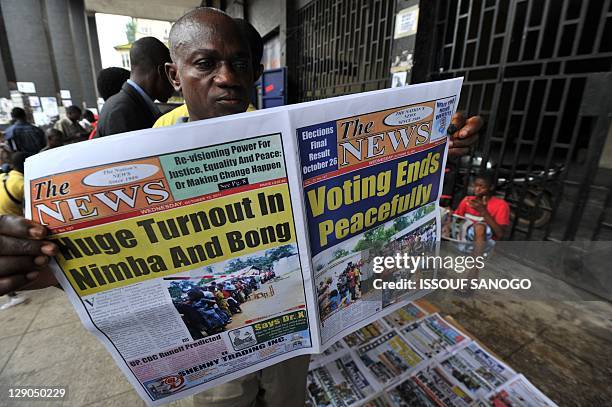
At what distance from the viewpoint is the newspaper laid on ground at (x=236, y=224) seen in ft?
1.66

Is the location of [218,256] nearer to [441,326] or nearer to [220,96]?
[220,96]

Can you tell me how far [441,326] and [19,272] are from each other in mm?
1793

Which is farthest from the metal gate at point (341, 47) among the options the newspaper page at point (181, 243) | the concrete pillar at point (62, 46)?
the concrete pillar at point (62, 46)

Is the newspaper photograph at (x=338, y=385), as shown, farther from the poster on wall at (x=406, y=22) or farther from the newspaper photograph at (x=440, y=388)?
the poster on wall at (x=406, y=22)

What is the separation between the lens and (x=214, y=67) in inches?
31.4

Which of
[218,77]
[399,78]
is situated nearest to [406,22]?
[399,78]

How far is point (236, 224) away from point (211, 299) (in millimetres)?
179

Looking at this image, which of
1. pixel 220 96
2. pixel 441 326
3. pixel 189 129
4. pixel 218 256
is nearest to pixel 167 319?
pixel 218 256

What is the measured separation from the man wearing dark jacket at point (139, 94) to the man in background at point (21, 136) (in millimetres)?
3947

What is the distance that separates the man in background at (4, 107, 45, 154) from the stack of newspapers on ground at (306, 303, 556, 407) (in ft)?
17.8

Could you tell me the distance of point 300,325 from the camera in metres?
0.72

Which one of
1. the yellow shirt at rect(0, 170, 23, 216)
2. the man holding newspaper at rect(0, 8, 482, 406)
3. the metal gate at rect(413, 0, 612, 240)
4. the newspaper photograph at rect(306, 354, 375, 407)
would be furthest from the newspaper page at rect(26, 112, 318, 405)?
the metal gate at rect(413, 0, 612, 240)

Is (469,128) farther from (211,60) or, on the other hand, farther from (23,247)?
(23,247)

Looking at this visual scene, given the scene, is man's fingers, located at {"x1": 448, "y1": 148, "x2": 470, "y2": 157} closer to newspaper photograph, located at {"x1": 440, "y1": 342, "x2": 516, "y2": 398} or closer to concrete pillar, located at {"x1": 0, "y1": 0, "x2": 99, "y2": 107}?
newspaper photograph, located at {"x1": 440, "y1": 342, "x2": 516, "y2": 398}
